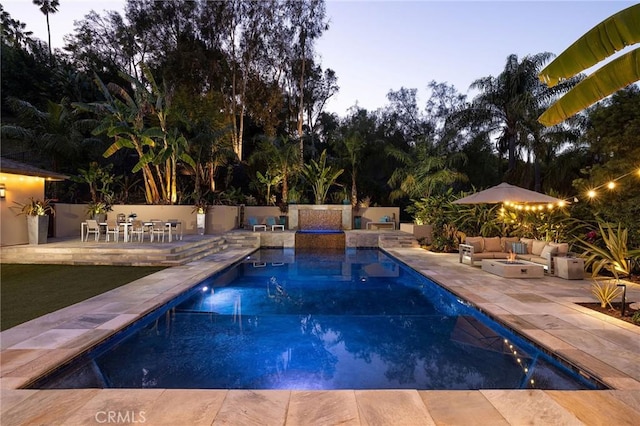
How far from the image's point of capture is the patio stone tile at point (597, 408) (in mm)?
2826

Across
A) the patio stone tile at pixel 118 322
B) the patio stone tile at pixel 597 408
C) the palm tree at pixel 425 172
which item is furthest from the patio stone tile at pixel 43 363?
the palm tree at pixel 425 172

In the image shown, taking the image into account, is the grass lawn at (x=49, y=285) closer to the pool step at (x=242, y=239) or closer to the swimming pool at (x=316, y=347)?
the swimming pool at (x=316, y=347)

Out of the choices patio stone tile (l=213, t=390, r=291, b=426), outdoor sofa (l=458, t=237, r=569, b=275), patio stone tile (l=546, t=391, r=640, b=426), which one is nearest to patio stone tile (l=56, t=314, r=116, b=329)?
patio stone tile (l=213, t=390, r=291, b=426)

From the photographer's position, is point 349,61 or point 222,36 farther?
point 349,61

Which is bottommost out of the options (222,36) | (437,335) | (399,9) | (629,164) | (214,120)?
(437,335)

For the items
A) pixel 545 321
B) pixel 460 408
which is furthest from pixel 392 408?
pixel 545 321

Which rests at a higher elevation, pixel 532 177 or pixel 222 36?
pixel 222 36

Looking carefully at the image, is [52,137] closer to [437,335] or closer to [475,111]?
[437,335]

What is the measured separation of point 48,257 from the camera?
10227 mm

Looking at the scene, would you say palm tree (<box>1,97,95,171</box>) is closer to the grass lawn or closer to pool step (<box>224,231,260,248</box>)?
pool step (<box>224,231,260,248</box>)

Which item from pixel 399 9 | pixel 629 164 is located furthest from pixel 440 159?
pixel 629 164

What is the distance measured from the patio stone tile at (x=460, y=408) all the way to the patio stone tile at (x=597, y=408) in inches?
26.3

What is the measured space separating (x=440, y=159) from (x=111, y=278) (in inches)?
639

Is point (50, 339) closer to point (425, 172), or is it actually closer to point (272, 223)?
point (272, 223)
